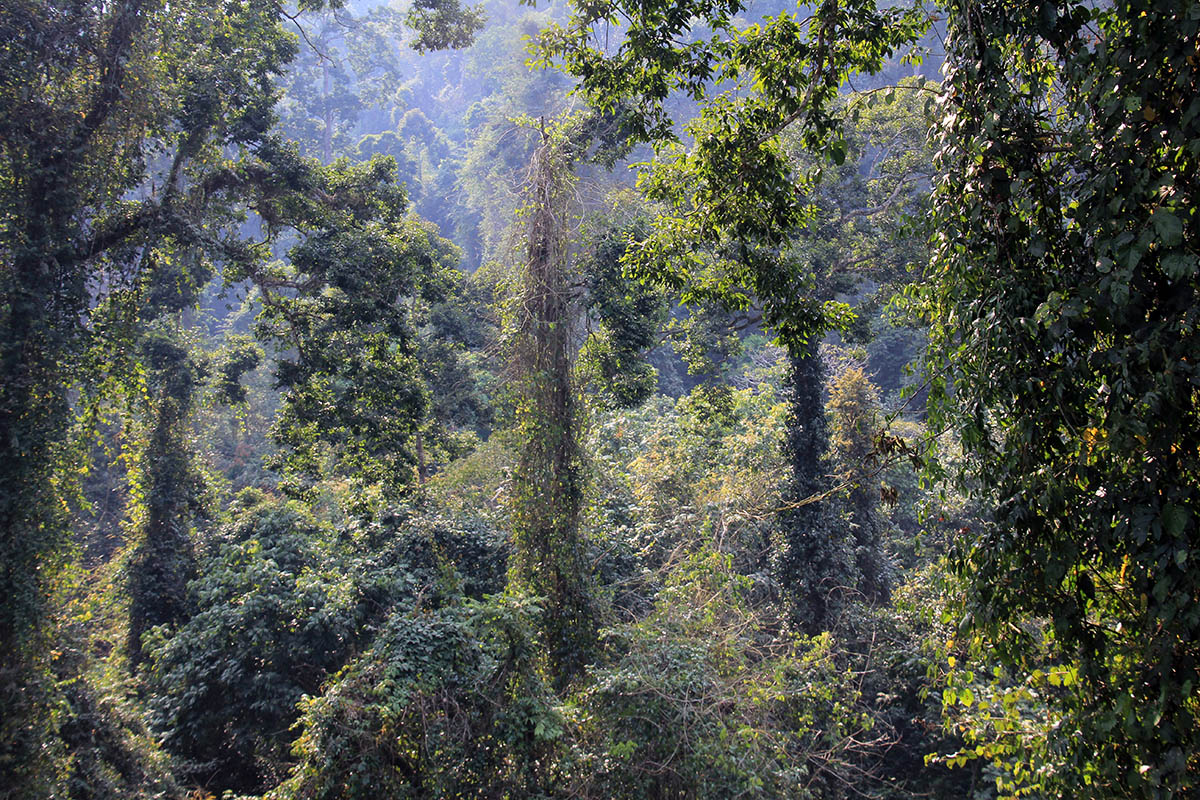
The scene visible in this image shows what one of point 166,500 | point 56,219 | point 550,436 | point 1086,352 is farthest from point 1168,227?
point 166,500

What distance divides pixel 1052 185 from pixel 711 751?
16.3 feet

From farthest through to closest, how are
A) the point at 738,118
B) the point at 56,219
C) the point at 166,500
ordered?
the point at 166,500 < the point at 56,219 < the point at 738,118

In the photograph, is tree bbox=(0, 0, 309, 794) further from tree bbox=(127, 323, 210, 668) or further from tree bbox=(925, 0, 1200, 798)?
tree bbox=(925, 0, 1200, 798)

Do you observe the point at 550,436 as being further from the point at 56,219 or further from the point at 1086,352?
the point at 1086,352

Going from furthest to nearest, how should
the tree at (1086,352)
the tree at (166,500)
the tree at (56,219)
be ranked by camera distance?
the tree at (166,500) → the tree at (56,219) → the tree at (1086,352)

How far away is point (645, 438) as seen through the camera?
1376 centimetres

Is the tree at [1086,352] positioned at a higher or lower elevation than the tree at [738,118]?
lower

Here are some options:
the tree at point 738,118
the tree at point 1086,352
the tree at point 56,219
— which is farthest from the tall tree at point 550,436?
the tree at point 1086,352

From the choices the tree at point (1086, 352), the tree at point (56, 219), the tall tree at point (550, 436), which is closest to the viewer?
the tree at point (1086, 352)

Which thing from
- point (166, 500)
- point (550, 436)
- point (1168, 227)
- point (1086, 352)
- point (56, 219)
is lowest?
point (1086, 352)

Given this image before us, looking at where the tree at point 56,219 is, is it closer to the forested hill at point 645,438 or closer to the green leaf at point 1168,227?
the forested hill at point 645,438

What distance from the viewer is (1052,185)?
7.79 ft

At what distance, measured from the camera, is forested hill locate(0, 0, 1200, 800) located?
2.22 meters

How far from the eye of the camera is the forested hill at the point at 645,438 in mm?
2221
